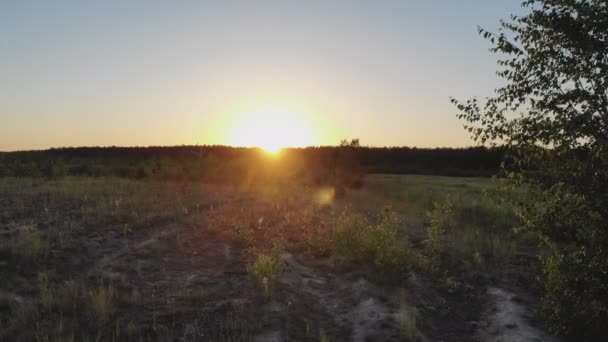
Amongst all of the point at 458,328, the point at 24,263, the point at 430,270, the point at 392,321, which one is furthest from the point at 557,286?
the point at 24,263

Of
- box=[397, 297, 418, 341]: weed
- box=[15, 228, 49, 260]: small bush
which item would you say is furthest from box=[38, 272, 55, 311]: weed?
box=[397, 297, 418, 341]: weed

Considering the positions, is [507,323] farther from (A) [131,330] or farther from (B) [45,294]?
(B) [45,294]

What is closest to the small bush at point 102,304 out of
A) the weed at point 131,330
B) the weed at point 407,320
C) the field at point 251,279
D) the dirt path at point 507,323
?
the field at point 251,279

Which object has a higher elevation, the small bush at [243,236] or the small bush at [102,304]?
the small bush at [243,236]

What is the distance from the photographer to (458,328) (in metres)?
6.91

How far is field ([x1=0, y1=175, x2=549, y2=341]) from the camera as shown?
6352 mm

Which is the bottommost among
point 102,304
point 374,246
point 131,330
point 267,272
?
point 131,330

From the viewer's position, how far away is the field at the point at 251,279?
635cm

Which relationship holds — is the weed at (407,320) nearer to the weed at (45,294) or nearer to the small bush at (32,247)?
the weed at (45,294)

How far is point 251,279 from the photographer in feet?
26.0

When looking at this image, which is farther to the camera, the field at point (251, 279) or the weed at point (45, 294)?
the weed at point (45, 294)

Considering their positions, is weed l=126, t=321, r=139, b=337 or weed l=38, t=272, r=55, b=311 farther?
weed l=38, t=272, r=55, b=311

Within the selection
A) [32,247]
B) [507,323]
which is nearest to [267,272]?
[507,323]

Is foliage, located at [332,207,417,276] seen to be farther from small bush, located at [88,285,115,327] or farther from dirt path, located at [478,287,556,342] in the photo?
small bush, located at [88,285,115,327]
